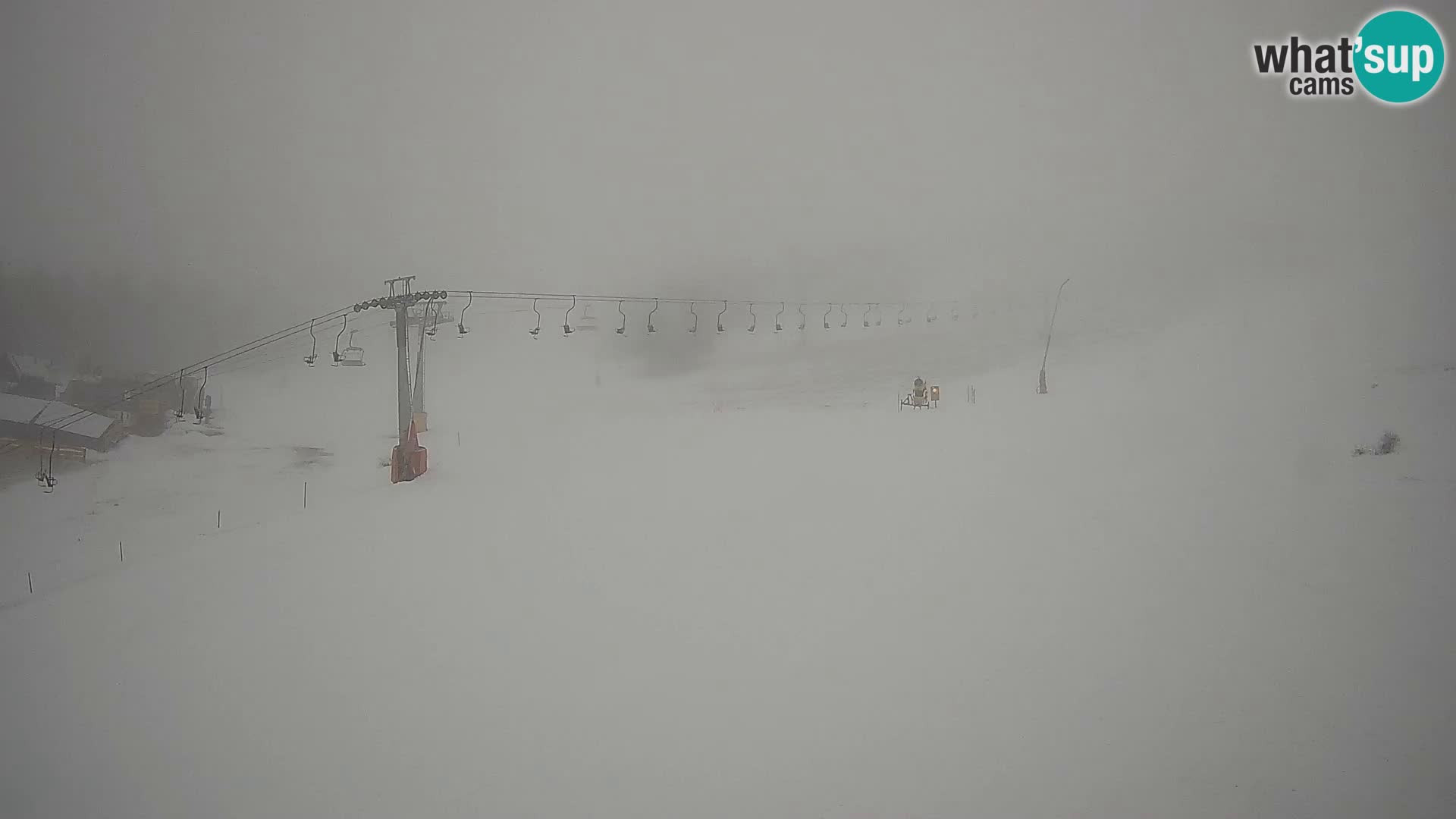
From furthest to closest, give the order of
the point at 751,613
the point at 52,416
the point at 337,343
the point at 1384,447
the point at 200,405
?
the point at 337,343 → the point at 200,405 → the point at 52,416 → the point at 1384,447 → the point at 751,613

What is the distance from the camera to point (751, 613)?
163 inches

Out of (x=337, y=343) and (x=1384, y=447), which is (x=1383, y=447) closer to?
(x=1384, y=447)

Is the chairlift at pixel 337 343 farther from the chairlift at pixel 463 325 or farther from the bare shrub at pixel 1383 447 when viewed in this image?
the bare shrub at pixel 1383 447

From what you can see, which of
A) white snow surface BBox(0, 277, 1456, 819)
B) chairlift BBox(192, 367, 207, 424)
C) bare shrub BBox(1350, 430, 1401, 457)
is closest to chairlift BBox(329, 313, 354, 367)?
white snow surface BBox(0, 277, 1456, 819)

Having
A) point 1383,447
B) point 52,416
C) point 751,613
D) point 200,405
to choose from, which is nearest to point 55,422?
point 52,416

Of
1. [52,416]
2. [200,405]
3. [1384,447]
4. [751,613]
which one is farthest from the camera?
[200,405]

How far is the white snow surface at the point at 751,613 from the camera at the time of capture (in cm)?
295

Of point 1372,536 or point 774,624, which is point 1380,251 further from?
point 774,624

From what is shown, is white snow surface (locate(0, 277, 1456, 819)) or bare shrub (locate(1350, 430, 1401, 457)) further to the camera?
bare shrub (locate(1350, 430, 1401, 457))

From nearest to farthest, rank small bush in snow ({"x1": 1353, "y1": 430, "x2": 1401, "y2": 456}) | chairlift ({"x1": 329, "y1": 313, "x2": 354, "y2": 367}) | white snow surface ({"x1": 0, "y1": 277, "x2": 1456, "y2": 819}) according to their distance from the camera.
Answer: white snow surface ({"x1": 0, "y1": 277, "x2": 1456, "y2": 819}), small bush in snow ({"x1": 1353, "y1": 430, "x2": 1401, "y2": 456}), chairlift ({"x1": 329, "y1": 313, "x2": 354, "y2": 367})

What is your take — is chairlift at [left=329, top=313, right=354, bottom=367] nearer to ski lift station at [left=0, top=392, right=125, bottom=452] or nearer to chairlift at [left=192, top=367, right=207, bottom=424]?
chairlift at [left=192, top=367, right=207, bottom=424]

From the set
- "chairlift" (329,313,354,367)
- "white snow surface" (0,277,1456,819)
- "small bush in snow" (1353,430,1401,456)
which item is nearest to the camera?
"white snow surface" (0,277,1456,819)

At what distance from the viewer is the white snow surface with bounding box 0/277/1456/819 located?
2.95 metres

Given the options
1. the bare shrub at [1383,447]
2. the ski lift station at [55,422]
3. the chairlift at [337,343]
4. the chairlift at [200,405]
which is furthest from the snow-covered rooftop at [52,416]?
the bare shrub at [1383,447]
